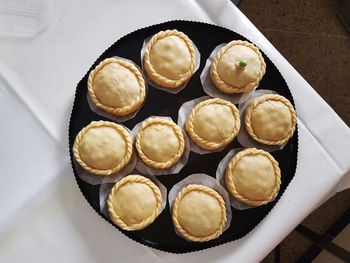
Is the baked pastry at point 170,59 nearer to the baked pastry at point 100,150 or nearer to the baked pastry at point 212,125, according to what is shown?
the baked pastry at point 212,125

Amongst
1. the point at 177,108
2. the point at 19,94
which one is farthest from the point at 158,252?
the point at 19,94

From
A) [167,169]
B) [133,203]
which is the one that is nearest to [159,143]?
[167,169]

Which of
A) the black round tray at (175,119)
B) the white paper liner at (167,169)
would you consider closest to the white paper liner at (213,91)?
the black round tray at (175,119)

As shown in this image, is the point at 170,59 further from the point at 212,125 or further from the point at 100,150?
the point at 100,150

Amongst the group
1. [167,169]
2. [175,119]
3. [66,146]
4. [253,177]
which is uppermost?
[66,146]

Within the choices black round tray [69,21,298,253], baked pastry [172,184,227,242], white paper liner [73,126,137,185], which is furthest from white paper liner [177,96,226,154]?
white paper liner [73,126,137,185]

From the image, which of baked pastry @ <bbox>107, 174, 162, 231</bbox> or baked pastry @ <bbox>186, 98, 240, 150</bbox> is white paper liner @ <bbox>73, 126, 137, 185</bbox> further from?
baked pastry @ <bbox>186, 98, 240, 150</bbox>
